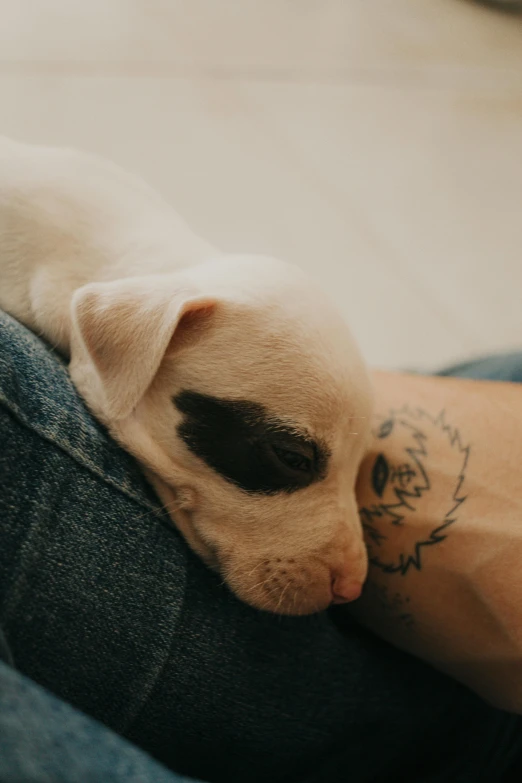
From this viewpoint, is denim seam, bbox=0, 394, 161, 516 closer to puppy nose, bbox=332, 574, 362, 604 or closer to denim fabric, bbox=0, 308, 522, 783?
denim fabric, bbox=0, 308, 522, 783

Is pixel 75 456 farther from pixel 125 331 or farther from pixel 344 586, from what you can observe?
pixel 344 586

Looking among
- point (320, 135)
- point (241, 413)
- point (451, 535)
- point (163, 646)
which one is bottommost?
point (163, 646)

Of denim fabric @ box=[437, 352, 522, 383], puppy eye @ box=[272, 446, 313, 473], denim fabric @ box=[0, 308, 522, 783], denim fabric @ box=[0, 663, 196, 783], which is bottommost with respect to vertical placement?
denim fabric @ box=[0, 308, 522, 783]

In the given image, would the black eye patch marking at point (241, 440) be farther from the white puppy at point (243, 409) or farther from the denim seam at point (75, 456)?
the denim seam at point (75, 456)

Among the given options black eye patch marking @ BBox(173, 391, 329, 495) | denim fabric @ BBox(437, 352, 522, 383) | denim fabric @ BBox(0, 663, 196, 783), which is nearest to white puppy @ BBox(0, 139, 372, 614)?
black eye patch marking @ BBox(173, 391, 329, 495)

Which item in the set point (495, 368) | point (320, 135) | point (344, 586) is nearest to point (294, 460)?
point (344, 586)

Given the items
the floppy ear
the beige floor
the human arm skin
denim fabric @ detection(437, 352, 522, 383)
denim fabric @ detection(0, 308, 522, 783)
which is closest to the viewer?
denim fabric @ detection(0, 308, 522, 783)
